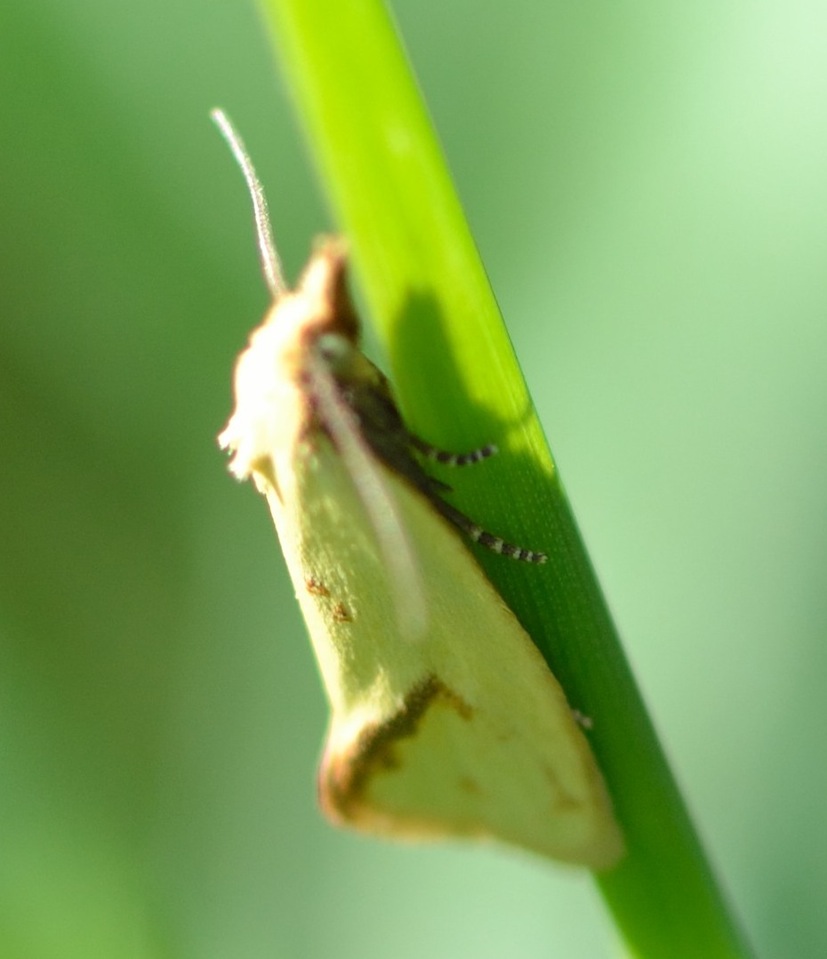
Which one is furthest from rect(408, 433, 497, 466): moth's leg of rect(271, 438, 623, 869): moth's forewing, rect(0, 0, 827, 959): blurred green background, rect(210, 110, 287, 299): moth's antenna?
rect(0, 0, 827, 959): blurred green background

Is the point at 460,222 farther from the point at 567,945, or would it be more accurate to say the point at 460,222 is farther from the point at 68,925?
the point at 68,925

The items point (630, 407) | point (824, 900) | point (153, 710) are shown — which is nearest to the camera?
point (824, 900)

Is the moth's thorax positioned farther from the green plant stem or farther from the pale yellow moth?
the green plant stem

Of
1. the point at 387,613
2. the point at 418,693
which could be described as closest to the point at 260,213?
the point at 387,613

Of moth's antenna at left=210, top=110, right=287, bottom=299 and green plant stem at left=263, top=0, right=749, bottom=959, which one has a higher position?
moth's antenna at left=210, top=110, right=287, bottom=299

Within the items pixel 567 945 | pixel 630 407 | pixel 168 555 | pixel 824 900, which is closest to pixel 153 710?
pixel 168 555

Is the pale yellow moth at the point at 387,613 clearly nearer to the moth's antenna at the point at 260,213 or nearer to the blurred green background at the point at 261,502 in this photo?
the moth's antenna at the point at 260,213

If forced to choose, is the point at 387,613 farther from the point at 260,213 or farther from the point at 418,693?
the point at 260,213
